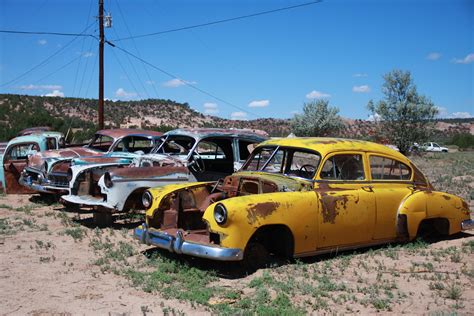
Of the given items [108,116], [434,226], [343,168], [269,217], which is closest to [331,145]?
[343,168]

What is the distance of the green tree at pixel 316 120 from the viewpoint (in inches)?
1559

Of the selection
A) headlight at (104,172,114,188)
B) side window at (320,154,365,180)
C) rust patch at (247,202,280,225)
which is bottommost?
rust patch at (247,202,280,225)

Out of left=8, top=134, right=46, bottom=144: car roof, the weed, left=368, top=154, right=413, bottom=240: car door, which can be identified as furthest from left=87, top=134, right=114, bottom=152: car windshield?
left=368, top=154, right=413, bottom=240: car door

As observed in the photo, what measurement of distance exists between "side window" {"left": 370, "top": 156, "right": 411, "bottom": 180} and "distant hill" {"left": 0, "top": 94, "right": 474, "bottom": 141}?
3018cm

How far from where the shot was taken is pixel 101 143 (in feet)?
40.2

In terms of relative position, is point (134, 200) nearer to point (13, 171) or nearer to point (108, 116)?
Answer: point (13, 171)

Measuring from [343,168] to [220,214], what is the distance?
196 cm

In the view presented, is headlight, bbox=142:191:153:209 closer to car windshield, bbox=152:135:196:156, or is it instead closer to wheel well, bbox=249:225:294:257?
wheel well, bbox=249:225:294:257

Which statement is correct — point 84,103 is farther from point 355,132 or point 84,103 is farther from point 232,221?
point 232,221

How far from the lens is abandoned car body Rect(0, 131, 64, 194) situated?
11.8 metres

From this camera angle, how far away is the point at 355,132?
235ft

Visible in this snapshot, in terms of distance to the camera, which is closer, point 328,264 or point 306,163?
point 328,264

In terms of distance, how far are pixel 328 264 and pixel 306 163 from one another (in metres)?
1.58

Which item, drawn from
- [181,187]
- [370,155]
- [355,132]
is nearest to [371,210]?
[370,155]
